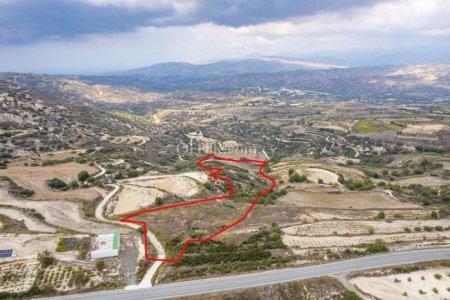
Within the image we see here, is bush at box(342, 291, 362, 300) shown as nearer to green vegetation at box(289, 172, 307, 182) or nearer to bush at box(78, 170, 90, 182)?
green vegetation at box(289, 172, 307, 182)

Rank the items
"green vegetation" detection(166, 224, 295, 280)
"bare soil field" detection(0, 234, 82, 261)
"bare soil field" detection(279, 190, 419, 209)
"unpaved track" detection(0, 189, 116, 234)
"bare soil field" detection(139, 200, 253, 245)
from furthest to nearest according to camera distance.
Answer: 1. "bare soil field" detection(279, 190, 419, 209)
2. "unpaved track" detection(0, 189, 116, 234)
3. "bare soil field" detection(139, 200, 253, 245)
4. "bare soil field" detection(0, 234, 82, 261)
5. "green vegetation" detection(166, 224, 295, 280)

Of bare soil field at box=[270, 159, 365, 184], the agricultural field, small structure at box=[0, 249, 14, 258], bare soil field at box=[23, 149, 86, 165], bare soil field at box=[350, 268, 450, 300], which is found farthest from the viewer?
bare soil field at box=[23, 149, 86, 165]

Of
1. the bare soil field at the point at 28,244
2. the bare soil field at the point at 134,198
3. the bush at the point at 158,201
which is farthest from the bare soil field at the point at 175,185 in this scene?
the bare soil field at the point at 28,244

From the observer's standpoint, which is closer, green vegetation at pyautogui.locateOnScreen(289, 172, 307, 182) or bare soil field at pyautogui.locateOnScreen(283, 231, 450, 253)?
bare soil field at pyautogui.locateOnScreen(283, 231, 450, 253)

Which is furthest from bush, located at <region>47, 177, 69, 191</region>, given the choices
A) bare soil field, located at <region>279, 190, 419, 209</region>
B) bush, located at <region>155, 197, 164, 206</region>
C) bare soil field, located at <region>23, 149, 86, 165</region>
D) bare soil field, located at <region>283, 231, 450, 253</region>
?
bare soil field, located at <region>283, 231, 450, 253</region>

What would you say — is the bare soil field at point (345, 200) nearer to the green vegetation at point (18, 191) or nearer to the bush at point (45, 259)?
the bush at point (45, 259)

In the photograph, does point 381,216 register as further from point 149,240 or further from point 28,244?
point 28,244
